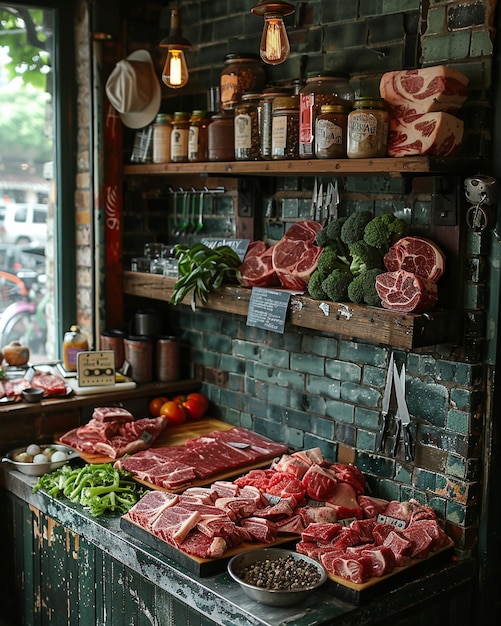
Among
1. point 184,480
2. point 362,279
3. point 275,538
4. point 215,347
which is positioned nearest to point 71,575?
point 184,480

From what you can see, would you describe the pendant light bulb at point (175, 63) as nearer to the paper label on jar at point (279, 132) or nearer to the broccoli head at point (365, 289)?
the paper label on jar at point (279, 132)

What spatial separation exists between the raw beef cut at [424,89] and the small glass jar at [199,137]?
1.13 m

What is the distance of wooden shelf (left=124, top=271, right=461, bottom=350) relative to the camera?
307 centimetres

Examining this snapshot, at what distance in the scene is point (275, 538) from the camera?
3211mm

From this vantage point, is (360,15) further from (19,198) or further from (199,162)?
(19,198)

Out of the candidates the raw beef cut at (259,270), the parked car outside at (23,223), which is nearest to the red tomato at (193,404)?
the raw beef cut at (259,270)

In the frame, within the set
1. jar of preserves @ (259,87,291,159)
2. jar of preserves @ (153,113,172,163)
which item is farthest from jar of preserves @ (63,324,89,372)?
jar of preserves @ (259,87,291,159)

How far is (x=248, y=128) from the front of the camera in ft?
12.2

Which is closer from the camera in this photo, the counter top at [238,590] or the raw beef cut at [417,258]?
the counter top at [238,590]

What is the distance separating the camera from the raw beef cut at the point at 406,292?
10.2ft

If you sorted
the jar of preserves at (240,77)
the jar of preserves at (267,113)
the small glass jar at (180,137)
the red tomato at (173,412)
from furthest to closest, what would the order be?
the red tomato at (173,412) → the small glass jar at (180,137) → the jar of preserves at (240,77) → the jar of preserves at (267,113)

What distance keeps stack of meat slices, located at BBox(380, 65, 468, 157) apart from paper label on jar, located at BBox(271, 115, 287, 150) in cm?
47

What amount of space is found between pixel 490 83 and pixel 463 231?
57 centimetres

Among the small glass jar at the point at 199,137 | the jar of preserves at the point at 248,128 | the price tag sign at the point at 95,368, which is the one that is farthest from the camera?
the price tag sign at the point at 95,368
